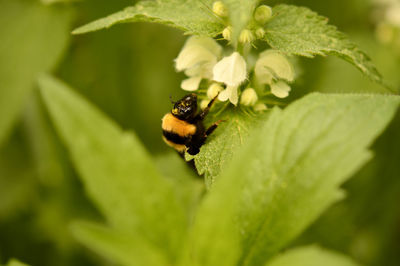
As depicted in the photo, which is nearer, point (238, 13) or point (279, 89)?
point (238, 13)

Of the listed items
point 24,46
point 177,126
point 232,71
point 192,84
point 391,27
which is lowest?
point 24,46

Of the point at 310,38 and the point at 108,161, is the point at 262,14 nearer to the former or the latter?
the point at 310,38

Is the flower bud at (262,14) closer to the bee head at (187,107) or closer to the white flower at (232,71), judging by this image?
the white flower at (232,71)

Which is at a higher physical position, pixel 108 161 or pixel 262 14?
pixel 262 14

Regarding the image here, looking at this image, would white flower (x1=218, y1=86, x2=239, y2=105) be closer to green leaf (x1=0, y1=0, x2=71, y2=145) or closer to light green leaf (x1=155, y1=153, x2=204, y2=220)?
light green leaf (x1=155, y1=153, x2=204, y2=220)

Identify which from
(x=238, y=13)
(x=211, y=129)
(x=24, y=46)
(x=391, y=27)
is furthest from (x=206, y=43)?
(x=391, y=27)

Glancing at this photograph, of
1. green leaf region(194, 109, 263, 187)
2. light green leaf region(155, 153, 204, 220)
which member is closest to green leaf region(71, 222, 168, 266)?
green leaf region(194, 109, 263, 187)

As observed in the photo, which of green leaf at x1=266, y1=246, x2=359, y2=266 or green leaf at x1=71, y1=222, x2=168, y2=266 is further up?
green leaf at x1=266, y1=246, x2=359, y2=266
